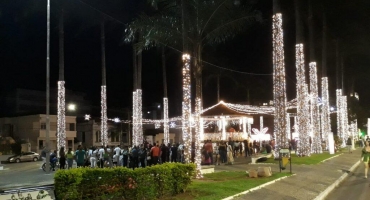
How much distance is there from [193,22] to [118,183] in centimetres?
1033

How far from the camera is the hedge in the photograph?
1016 centimetres

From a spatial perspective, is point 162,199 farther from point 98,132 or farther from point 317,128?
point 98,132

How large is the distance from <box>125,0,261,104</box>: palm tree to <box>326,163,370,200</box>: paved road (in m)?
6.89

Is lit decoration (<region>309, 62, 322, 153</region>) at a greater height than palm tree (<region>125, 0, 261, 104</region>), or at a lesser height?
lesser

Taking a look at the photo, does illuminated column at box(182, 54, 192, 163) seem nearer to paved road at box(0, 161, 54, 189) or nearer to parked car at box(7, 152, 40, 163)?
paved road at box(0, 161, 54, 189)

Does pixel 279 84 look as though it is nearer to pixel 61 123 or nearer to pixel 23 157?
pixel 61 123

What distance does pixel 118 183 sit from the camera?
10.9 m

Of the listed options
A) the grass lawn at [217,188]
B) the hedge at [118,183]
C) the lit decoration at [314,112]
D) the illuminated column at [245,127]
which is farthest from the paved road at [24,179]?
the lit decoration at [314,112]

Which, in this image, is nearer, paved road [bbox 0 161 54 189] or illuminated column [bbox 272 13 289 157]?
paved road [bbox 0 161 54 189]

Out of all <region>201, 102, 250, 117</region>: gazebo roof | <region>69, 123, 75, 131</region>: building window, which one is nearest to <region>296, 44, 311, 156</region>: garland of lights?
<region>201, 102, 250, 117</region>: gazebo roof

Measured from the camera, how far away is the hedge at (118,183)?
33.3 ft

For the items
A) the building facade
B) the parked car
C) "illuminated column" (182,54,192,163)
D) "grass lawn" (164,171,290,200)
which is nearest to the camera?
"grass lawn" (164,171,290,200)

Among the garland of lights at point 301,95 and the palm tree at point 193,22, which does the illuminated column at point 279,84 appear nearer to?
the garland of lights at point 301,95

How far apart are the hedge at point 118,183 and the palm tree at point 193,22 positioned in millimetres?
7182
